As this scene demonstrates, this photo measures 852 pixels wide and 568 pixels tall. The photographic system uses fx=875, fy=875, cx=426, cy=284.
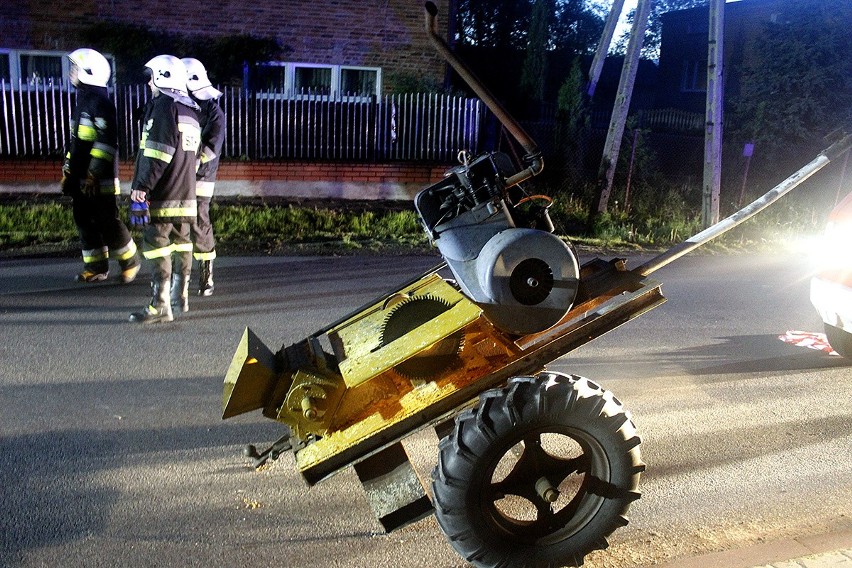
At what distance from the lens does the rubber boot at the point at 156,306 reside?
7164 mm

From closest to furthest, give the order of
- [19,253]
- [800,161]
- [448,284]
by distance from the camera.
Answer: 1. [448,284]
2. [19,253]
3. [800,161]

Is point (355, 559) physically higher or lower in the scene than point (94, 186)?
lower

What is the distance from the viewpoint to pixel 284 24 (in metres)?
18.0

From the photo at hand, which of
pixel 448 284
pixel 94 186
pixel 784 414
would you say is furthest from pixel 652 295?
pixel 94 186

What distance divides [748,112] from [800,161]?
2234mm

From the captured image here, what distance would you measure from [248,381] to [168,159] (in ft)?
12.3

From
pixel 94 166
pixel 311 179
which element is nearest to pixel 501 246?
pixel 94 166

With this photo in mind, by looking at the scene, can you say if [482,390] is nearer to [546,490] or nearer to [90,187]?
[546,490]

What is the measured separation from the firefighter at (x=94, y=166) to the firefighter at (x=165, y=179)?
3.64ft

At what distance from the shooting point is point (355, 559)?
12.5 feet

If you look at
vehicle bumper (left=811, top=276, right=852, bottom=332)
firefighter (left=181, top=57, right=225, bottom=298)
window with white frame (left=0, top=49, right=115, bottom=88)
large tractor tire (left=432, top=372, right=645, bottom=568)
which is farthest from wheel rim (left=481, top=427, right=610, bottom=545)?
window with white frame (left=0, top=49, right=115, bottom=88)

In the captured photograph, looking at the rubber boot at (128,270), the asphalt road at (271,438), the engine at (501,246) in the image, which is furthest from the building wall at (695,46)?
the engine at (501,246)

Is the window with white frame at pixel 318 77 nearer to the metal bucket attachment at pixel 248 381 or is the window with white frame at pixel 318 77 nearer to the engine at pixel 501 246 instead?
the engine at pixel 501 246

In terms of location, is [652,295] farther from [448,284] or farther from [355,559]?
[355,559]
